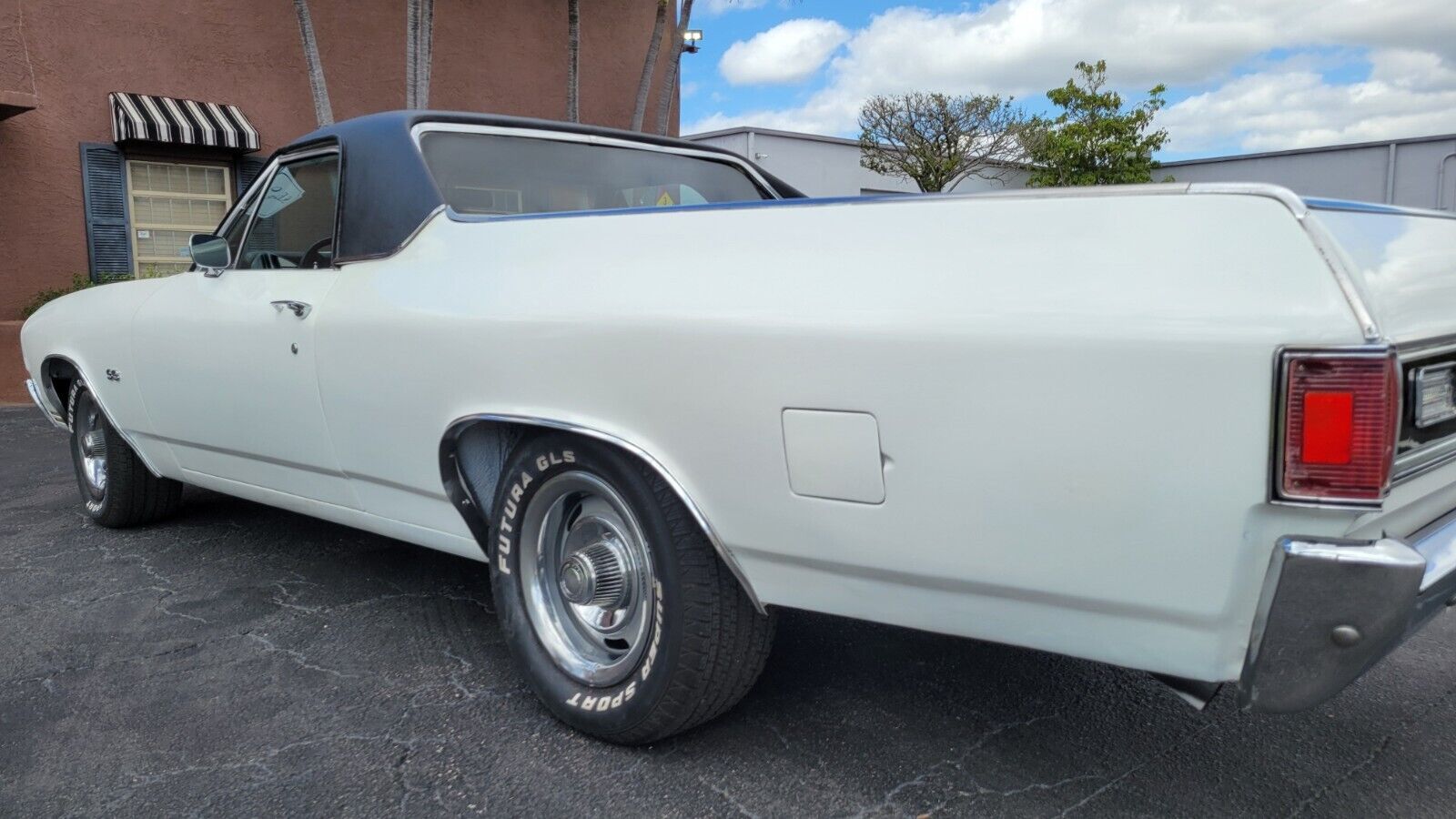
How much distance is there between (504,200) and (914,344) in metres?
1.90

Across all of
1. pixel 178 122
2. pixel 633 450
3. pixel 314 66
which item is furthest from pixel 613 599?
pixel 178 122

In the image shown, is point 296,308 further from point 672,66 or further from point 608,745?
point 672,66

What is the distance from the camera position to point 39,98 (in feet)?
35.0

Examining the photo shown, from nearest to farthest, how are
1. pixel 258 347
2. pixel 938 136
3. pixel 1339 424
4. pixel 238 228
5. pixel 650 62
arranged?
pixel 1339 424 < pixel 258 347 < pixel 238 228 < pixel 650 62 < pixel 938 136

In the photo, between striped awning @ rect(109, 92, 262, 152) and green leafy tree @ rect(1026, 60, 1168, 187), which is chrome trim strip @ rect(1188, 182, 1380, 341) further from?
green leafy tree @ rect(1026, 60, 1168, 187)

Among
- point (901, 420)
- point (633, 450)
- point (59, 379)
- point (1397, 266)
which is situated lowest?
point (59, 379)

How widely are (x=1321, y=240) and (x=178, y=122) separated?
11964mm

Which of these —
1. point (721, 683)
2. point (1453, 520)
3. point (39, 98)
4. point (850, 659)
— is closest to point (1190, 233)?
point (1453, 520)

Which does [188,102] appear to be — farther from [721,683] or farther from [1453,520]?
[1453,520]

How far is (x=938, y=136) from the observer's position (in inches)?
951

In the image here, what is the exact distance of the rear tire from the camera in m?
4.59

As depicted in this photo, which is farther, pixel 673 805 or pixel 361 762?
pixel 361 762

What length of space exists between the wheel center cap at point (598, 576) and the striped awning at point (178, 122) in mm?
10458

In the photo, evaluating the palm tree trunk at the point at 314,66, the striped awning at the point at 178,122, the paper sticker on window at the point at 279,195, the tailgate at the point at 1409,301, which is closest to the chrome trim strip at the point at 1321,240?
the tailgate at the point at 1409,301
